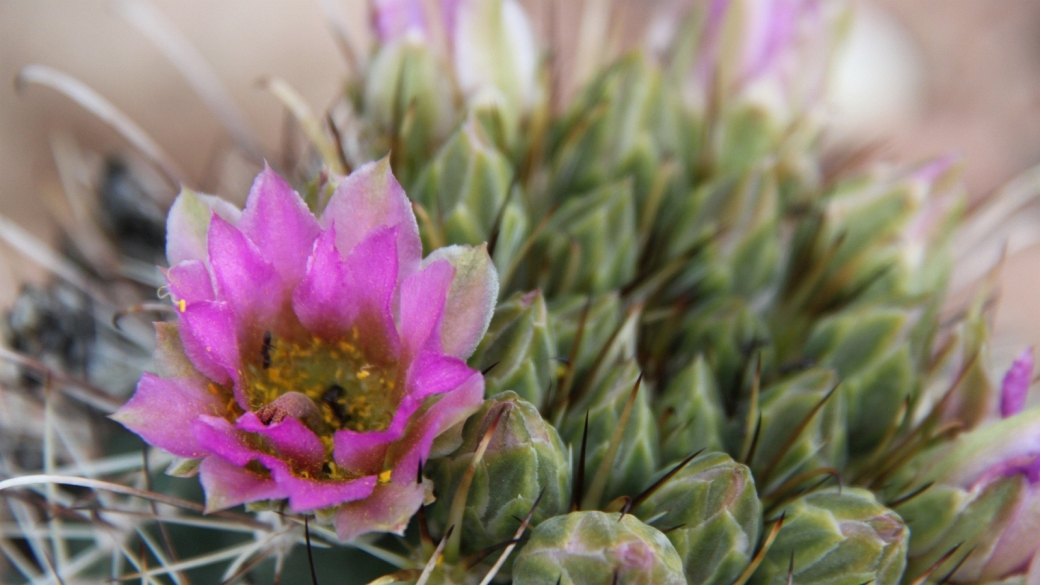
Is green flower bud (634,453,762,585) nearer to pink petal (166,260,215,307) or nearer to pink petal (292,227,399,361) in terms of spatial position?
pink petal (292,227,399,361)

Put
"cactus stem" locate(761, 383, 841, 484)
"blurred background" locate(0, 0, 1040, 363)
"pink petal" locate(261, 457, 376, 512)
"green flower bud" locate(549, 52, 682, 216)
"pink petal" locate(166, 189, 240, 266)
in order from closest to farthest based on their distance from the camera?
1. "pink petal" locate(261, 457, 376, 512)
2. "pink petal" locate(166, 189, 240, 266)
3. "cactus stem" locate(761, 383, 841, 484)
4. "green flower bud" locate(549, 52, 682, 216)
5. "blurred background" locate(0, 0, 1040, 363)

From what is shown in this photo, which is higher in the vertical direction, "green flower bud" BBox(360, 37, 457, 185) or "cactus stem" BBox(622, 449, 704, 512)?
"green flower bud" BBox(360, 37, 457, 185)

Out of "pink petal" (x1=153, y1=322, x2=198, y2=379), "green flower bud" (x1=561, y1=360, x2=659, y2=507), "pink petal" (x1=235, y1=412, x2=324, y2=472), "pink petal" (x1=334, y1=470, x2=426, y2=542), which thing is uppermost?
"pink petal" (x1=153, y1=322, x2=198, y2=379)

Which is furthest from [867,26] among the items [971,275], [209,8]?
[209,8]

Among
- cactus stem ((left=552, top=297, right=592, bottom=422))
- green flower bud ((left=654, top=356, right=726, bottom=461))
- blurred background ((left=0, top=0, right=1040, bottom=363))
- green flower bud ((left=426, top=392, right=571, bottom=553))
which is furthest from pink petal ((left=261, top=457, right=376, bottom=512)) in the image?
blurred background ((left=0, top=0, right=1040, bottom=363))

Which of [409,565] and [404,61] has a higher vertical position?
[404,61]

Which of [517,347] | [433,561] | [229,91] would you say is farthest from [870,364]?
[229,91]

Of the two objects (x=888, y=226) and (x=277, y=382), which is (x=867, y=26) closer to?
(x=888, y=226)
